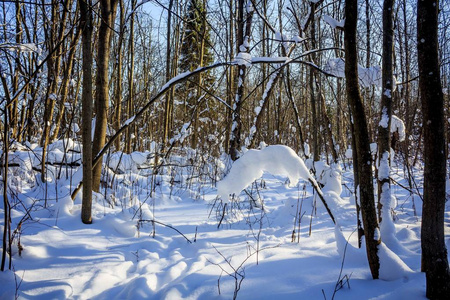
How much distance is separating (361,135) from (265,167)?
0.67 meters

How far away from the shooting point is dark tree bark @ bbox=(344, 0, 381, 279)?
60.7 inches

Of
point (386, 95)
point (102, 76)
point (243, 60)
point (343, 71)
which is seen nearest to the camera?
point (343, 71)

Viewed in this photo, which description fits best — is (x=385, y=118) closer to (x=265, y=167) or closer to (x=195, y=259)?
(x=265, y=167)

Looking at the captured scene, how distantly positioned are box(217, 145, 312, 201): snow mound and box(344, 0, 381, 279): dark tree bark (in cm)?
36

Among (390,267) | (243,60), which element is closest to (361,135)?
(390,267)

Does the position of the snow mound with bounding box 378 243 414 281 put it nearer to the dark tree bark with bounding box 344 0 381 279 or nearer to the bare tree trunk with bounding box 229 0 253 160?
the dark tree bark with bounding box 344 0 381 279

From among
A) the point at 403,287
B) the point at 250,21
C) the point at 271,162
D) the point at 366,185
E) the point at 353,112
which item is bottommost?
the point at 403,287

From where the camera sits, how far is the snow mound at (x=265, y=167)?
1.79 m

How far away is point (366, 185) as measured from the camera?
1.58 metres

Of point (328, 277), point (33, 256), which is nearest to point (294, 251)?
point (328, 277)

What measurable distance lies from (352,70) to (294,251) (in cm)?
163

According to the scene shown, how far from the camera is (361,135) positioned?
1568mm

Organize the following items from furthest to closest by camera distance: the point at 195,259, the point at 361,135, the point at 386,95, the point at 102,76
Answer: the point at 102,76
the point at 386,95
the point at 195,259
the point at 361,135

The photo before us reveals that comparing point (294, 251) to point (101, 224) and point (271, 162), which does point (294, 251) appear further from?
point (101, 224)
